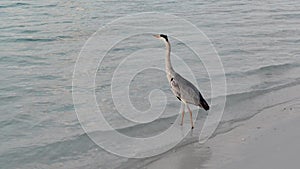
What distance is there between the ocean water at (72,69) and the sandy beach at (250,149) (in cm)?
34

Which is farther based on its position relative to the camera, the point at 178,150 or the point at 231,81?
the point at 231,81

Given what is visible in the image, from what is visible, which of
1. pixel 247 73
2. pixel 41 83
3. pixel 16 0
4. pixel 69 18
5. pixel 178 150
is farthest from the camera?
pixel 16 0

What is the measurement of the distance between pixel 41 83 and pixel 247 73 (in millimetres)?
4635

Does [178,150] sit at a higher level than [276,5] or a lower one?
higher

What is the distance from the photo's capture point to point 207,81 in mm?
10742

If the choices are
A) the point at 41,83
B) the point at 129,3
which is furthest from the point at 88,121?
the point at 129,3

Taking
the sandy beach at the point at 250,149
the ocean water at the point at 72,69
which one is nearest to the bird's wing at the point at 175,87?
the ocean water at the point at 72,69

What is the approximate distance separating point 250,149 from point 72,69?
21.0ft

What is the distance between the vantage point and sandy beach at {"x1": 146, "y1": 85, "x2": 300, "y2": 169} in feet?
19.7

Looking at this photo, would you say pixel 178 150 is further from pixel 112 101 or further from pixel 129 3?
pixel 129 3

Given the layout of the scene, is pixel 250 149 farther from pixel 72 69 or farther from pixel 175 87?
pixel 72 69

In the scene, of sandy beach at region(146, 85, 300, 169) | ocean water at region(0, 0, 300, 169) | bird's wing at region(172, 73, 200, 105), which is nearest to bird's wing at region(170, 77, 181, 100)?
bird's wing at region(172, 73, 200, 105)

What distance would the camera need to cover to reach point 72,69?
11906 mm

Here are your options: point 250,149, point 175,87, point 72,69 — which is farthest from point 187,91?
point 72,69
